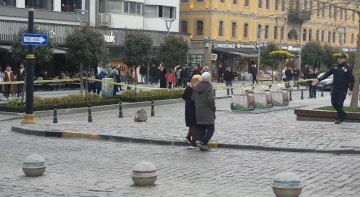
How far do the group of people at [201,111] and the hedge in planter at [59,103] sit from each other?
1196 cm

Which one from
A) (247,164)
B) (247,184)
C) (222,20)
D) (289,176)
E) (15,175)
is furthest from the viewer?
(222,20)

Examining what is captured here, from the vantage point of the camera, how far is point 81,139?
17.3 m

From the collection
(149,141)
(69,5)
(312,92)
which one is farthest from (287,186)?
(69,5)

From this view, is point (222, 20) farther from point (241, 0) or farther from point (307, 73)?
point (307, 73)

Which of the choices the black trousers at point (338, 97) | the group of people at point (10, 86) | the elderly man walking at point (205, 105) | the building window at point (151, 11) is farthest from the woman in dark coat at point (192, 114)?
the building window at point (151, 11)

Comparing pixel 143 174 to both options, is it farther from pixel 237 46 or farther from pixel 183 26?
pixel 237 46

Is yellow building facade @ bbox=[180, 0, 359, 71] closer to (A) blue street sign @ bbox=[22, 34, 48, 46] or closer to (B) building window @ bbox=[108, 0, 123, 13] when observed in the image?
(B) building window @ bbox=[108, 0, 123, 13]

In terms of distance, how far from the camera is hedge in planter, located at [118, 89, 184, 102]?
31.6 meters

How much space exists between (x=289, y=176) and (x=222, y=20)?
5936 centimetres

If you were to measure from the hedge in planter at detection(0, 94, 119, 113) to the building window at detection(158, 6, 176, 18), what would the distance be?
3062 centimetres

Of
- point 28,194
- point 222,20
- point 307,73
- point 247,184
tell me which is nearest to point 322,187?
point 247,184

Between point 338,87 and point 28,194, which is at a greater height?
point 338,87

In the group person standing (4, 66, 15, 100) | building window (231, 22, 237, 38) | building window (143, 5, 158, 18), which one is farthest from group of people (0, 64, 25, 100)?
building window (231, 22, 237, 38)

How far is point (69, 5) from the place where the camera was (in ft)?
162
